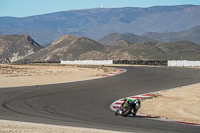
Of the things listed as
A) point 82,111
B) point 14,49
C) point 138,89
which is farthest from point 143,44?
point 82,111

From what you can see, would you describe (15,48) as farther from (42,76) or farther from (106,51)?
(42,76)

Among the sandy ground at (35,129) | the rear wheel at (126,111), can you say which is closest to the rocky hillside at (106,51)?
the rear wheel at (126,111)

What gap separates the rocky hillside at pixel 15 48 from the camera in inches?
6845

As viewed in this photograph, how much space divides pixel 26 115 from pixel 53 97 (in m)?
5.92

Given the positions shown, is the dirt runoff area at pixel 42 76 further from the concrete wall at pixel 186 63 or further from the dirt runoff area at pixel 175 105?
the concrete wall at pixel 186 63

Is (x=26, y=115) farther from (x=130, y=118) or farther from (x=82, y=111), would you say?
(x=130, y=118)

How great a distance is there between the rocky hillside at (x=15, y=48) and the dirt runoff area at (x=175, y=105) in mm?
149813

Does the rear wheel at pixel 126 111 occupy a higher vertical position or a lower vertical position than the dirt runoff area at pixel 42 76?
higher

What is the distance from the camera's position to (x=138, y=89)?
83.1 feet

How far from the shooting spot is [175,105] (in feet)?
62.1

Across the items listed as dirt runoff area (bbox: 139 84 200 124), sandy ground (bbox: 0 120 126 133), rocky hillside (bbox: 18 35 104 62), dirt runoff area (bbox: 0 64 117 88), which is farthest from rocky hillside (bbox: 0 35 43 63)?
sandy ground (bbox: 0 120 126 133)

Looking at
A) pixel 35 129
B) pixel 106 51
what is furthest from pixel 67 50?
pixel 35 129

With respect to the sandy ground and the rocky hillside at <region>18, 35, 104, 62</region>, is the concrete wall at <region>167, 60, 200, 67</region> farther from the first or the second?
the rocky hillside at <region>18, 35, 104, 62</region>

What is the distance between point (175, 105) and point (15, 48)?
551 feet
